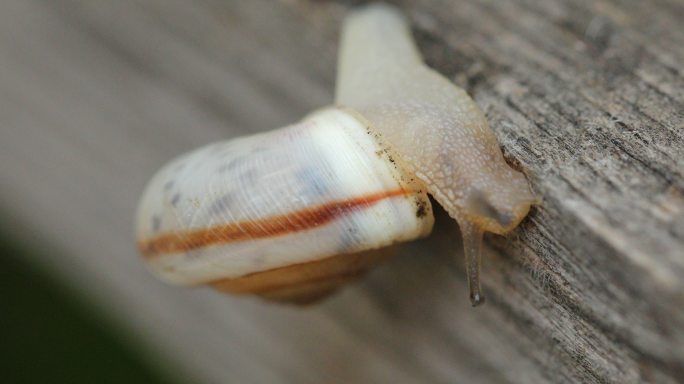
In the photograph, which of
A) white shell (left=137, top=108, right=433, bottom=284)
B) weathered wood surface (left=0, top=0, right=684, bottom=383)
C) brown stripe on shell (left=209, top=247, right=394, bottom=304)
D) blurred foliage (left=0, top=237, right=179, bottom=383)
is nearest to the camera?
weathered wood surface (left=0, top=0, right=684, bottom=383)

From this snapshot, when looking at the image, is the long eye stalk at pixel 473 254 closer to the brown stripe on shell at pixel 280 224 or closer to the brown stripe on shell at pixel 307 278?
the brown stripe on shell at pixel 280 224

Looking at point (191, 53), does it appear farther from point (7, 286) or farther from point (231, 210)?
point (7, 286)

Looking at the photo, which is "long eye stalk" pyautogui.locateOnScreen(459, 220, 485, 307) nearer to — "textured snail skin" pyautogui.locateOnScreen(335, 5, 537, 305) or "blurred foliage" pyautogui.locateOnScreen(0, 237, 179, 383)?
"textured snail skin" pyautogui.locateOnScreen(335, 5, 537, 305)

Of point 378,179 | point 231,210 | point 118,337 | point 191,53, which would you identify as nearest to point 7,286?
point 118,337

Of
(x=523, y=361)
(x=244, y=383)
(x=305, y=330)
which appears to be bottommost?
(x=244, y=383)

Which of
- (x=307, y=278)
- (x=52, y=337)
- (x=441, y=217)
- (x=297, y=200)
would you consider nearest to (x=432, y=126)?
(x=441, y=217)

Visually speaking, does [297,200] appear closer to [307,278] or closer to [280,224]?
[280,224]

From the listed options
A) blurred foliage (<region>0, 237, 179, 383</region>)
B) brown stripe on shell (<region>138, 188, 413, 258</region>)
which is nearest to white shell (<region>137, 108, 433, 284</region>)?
brown stripe on shell (<region>138, 188, 413, 258</region>)
